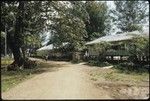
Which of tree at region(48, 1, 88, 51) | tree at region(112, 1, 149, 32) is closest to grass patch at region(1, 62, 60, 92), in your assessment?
tree at region(48, 1, 88, 51)

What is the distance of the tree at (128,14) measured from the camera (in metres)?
72.0

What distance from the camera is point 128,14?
75438 mm

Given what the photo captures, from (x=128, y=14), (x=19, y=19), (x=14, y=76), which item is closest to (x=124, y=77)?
(x=14, y=76)

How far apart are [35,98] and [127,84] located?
23.7ft

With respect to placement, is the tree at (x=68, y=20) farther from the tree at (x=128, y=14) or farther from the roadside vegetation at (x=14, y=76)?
the tree at (x=128, y=14)

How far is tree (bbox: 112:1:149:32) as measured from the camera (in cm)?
7200

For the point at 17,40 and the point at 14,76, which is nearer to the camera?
the point at 14,76

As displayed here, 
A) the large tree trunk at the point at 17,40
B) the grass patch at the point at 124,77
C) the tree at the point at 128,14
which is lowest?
the grass patch at the point at 124,77

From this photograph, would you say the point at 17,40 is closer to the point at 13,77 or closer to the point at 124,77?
the point at 13,77

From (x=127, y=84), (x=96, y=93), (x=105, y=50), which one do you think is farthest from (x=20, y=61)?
(x=96, y=93)

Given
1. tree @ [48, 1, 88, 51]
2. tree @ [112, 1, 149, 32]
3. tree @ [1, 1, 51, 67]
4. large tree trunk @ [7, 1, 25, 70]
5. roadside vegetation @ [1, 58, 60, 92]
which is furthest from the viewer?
tree @ [112, 1, 149, 32]

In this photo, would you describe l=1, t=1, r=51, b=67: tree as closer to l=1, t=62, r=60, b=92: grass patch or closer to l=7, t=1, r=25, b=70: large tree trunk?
l=7, t=1, r=25, b=70: large tree trunk

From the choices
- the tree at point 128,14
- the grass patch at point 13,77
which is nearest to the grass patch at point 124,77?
the grass patch at point 13,77

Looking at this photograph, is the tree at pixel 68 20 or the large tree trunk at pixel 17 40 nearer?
the large tree trunk at pixel 17 40
